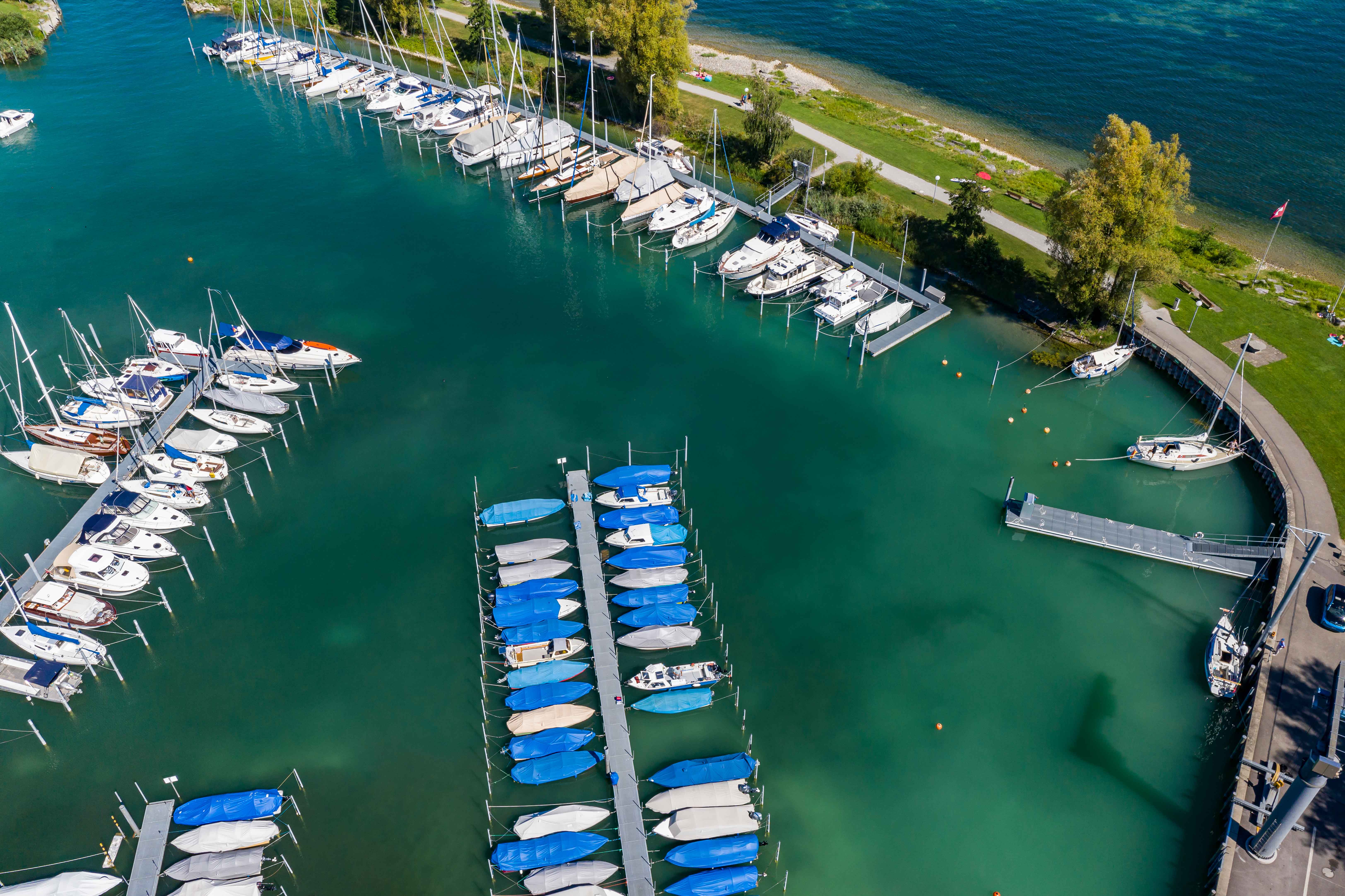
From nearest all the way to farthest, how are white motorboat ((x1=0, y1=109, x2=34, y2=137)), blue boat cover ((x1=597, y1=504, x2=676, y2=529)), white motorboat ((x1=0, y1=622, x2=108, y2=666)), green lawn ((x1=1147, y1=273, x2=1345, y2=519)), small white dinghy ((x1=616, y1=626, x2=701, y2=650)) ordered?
1. white motorboat ((x1=0, y1=622, x2=108, y2=666))
2. small white dinghy ((x1=616, y1=626, x2=701, y2=650))
3. blue boat cover ((x1=597, y1=504, x2=676, y2=529))
4. green lawn ((x1=1147, y1=273, x2=1345, y2=519))
5. white motorboat ((x1=0, y1=109, x2=34, y2=137))

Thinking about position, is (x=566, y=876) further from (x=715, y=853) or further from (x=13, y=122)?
(x=13, y=122)

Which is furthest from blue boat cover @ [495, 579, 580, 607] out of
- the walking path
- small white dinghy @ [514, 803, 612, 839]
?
the walking path

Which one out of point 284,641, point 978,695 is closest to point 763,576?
point 978,695

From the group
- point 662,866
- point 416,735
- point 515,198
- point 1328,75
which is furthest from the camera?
point 1328,75

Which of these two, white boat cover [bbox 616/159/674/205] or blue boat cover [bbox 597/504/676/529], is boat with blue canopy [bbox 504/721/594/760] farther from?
white boat cover [bbox 616/159/674/205]

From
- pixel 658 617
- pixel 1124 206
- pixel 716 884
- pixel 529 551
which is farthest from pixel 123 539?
pixel 1124 206

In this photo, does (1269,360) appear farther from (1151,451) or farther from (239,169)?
(239,169)

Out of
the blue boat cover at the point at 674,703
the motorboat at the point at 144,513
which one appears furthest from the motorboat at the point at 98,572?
the blue boat cover at the point at 674,703
